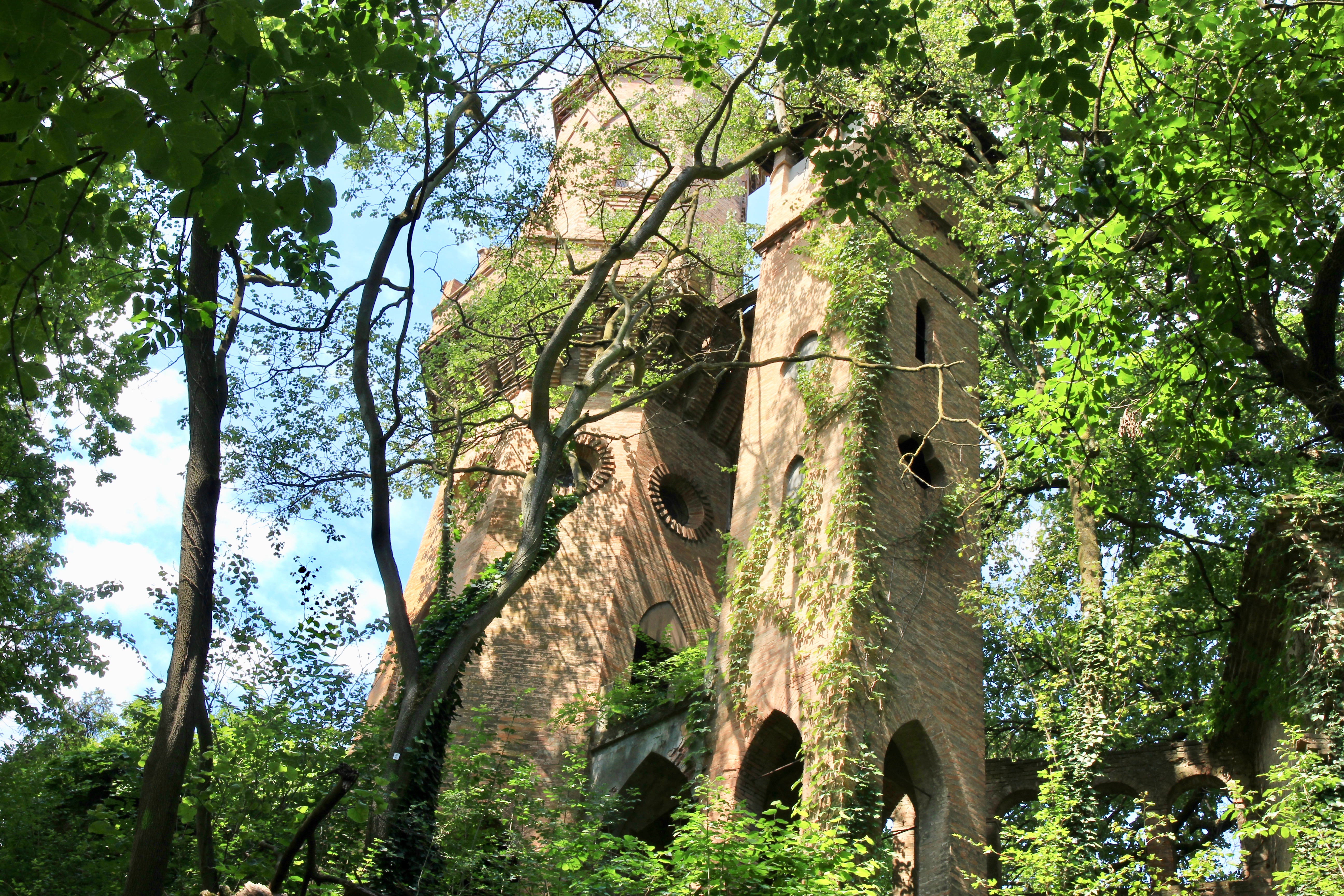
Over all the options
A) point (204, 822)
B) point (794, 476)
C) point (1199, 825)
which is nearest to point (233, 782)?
point (204, 822)

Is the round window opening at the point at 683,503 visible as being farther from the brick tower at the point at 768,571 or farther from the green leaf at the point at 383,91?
the green leaf at the point at 383,91

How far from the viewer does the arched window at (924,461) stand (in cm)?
1430

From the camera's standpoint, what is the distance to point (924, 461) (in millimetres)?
14398

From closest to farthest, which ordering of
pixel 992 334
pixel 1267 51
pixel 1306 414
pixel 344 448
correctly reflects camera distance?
pixel 1267 51 → pixel 1306 414 → pixel 344 448 → pixel 992 334

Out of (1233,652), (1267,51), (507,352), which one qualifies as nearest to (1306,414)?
(1233,652)

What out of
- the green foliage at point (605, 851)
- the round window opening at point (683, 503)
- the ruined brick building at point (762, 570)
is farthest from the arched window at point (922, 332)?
the green foliage at point (605, 851)

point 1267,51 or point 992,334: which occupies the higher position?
point 992,334

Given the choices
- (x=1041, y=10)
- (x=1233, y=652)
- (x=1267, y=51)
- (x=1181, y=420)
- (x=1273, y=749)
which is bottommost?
(x=1273, y=749)

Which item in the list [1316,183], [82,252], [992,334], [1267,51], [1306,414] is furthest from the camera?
[992,334]

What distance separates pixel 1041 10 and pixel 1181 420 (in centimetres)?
407

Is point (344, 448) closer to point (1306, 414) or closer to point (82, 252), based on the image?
point (82, 252)

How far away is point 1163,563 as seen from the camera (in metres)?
11.0

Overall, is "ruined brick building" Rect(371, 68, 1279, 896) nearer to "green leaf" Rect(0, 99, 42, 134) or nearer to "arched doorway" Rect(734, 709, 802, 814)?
"arched doorway" Rect(734, 709, 802, 814)

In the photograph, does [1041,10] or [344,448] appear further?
[344,448]
